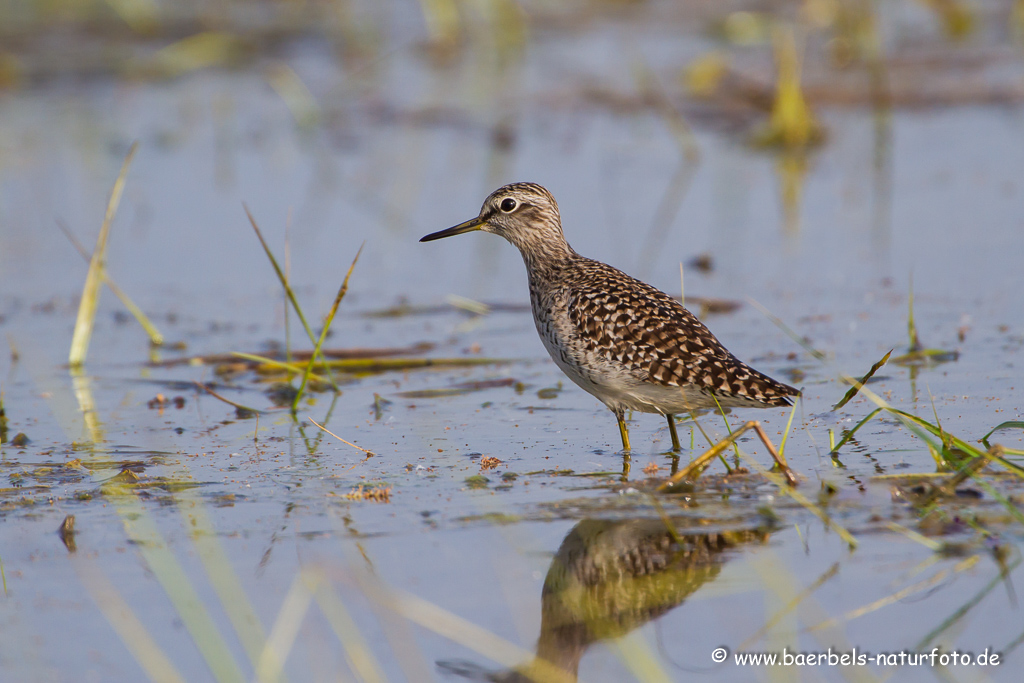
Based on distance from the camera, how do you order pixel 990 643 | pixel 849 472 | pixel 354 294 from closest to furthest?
pixel 990 643 < pixel 849 472 < pixel 354 294

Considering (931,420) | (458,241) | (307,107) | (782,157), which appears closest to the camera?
(931,420)

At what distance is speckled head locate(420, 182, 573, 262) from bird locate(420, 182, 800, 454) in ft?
1.36

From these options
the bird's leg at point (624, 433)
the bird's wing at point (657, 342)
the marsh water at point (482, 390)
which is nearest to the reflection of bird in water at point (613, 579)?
the marsh water at point (482, 390)

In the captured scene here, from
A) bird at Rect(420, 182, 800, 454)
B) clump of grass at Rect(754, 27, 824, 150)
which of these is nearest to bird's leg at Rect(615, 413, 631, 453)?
bird at Rect(420, 182, 800, 454)

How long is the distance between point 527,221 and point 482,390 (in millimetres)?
1002

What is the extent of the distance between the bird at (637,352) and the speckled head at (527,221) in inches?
16.4

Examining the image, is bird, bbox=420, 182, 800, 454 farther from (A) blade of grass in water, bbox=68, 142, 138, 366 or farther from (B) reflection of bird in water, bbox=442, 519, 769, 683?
(A) blade of grass in water, bbox=68, 142, 138, 366

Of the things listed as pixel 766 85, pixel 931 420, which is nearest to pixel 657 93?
→ pixel 766 85

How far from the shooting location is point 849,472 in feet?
17.3

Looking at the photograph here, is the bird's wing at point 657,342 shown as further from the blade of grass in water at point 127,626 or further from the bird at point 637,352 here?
the blade of grass in water at point 127,626

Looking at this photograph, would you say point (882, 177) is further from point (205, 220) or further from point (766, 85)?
point (205, 220)

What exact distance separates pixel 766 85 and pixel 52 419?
990 centimetres

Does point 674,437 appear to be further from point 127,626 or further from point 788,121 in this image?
point 788,121

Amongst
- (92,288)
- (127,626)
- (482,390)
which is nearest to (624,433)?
(482,390)
